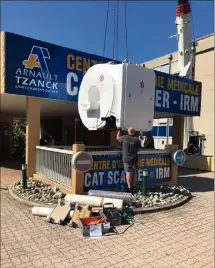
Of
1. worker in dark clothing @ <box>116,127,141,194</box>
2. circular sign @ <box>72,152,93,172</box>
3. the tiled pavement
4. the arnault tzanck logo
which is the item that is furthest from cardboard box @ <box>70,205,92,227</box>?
the arnault tzanck logo

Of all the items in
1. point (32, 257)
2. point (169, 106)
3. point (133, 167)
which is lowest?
point (32, 257)

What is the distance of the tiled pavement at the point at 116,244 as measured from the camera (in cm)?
394

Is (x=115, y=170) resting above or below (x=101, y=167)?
below

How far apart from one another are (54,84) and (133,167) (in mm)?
3761

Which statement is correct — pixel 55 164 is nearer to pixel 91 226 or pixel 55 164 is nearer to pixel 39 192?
pixel 39 192

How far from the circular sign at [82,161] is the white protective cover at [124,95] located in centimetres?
103

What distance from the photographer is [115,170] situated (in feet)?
24.7

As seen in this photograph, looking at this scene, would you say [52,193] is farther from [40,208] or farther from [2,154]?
[2,154]

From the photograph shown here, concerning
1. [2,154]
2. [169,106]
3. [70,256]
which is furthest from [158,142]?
[70,256]

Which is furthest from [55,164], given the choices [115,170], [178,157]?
[178,157]

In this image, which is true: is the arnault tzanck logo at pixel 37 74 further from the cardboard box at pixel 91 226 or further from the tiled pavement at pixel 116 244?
the cardboard box at pixel 91 226

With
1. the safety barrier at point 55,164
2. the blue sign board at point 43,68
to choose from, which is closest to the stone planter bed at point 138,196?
the safety barrier at point 55,164

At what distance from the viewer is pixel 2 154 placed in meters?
15.5

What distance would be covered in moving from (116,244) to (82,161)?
2.48m
